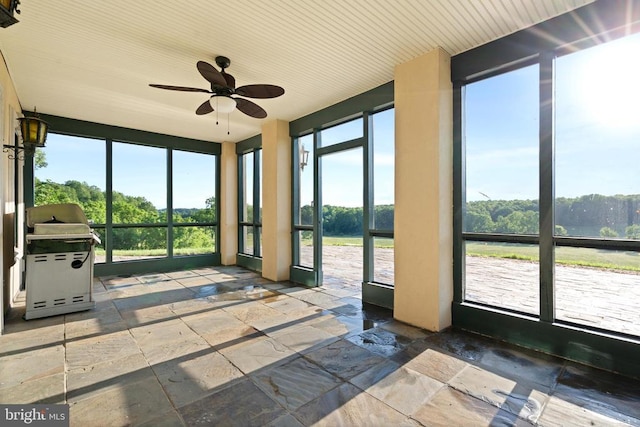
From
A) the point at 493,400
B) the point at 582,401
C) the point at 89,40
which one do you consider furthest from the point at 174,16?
the point at 582,401

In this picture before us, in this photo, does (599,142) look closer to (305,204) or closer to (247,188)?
(305,204)

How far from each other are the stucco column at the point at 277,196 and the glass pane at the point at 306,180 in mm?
228

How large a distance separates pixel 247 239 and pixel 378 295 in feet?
12.9

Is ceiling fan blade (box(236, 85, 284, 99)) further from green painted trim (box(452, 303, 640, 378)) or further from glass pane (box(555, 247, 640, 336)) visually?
glass pane (box(555, 247, 640, 336))

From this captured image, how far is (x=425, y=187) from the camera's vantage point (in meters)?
3.44

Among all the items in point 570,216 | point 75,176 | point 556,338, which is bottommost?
point 556,338

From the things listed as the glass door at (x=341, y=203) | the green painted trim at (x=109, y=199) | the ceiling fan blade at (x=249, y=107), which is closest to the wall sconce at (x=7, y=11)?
the ceiling fan blade at (x=249, y=107)

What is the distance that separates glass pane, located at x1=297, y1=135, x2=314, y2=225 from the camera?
217 inches

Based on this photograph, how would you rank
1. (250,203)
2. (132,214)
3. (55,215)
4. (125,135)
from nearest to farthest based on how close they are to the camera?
(55,215) → (125,135) → (132,214) → (250,203)

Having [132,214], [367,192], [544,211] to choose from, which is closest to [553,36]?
[544,211]

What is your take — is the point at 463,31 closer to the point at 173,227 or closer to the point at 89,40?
the point at 89,40

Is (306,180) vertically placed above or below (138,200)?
above

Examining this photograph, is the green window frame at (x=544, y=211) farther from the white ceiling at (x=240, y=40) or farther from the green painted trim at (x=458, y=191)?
the white ceiling at (x=240, y=40)

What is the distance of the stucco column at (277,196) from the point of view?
5707 millimetres
